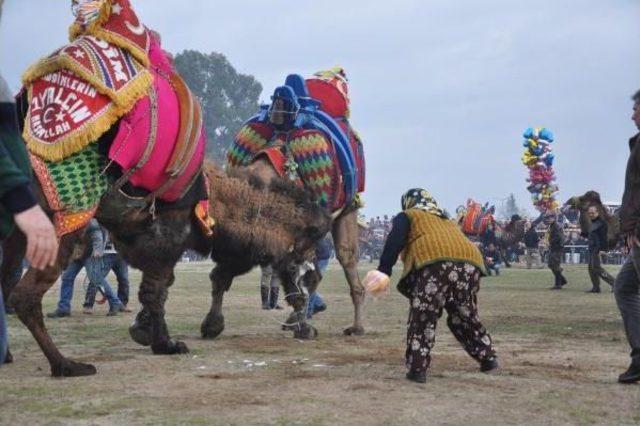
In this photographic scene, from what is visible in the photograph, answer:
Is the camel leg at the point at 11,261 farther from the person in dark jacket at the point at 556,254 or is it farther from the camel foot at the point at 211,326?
the person in dark jacket at the point at 556,254

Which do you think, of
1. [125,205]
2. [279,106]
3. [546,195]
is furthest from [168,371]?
[546,195]

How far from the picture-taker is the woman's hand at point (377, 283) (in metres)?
6.84

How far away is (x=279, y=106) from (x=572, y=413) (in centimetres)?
588

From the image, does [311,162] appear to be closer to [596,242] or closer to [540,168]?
[596,242]

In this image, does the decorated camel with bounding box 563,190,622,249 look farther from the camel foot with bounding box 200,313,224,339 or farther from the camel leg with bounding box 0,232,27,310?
the camel leg with bounding box 0,232,27,310

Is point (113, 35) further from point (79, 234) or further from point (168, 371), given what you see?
point (168, 371)

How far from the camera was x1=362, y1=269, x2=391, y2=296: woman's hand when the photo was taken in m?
6.84

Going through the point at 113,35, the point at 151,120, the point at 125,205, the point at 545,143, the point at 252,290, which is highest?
the point at 545,143

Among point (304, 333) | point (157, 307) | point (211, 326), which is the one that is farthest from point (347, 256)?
point (157, 307)

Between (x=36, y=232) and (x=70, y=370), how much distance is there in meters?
3.68

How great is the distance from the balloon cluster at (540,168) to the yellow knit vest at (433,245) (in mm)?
28055

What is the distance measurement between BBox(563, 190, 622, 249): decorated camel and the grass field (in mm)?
3117

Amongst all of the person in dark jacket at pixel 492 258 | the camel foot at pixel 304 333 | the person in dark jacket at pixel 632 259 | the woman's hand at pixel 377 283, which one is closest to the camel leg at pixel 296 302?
the camel foot at pixel 304 333

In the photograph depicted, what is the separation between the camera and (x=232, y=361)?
25.5 feet
